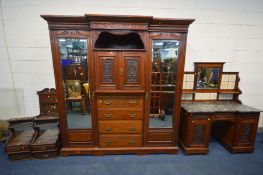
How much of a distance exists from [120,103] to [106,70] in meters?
0.52

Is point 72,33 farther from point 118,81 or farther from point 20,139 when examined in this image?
point 20,139

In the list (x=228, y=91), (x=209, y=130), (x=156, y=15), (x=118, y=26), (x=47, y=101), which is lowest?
(x=209, y=130)

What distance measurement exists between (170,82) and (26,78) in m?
2.51

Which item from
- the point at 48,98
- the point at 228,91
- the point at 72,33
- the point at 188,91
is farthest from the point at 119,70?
the point at 228,91

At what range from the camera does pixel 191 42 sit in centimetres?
261

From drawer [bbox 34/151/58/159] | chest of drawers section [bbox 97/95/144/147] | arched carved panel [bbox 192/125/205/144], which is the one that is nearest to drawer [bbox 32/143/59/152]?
drawer [bbox 34/151/58/159]

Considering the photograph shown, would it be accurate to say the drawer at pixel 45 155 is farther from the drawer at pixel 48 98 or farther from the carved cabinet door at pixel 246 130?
the carved cabinet door at pixel 246 130

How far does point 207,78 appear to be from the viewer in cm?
263

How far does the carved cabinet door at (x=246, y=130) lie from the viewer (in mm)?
2289

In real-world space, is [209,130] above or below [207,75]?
below

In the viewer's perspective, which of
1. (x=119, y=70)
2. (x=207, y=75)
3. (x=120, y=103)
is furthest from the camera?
(x=207, y=75)

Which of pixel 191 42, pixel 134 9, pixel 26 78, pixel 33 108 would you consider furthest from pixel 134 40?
pixel 33 108

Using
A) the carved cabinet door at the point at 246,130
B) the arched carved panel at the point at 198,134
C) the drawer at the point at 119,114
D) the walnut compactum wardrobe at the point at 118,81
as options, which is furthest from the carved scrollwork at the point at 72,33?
the carved cabinet door at the point at 246,130

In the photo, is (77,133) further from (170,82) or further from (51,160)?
(170,82)
